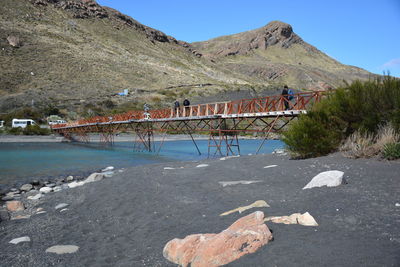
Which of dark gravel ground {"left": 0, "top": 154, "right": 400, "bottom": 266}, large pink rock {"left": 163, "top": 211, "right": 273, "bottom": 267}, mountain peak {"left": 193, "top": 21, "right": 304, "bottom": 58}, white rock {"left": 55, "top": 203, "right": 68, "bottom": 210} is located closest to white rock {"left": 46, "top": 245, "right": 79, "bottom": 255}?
dark gravel ground {"left": 0, "top": 154, "right": 400, "bottom": 266}

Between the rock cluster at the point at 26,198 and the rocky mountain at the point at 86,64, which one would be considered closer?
the rock cluster at the point at 26,198

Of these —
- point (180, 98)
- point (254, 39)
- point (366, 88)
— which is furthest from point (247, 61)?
point (366, 88)

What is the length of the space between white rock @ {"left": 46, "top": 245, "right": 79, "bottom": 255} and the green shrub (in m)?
6.85

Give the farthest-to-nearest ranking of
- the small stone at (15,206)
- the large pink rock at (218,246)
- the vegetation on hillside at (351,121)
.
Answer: the vegetation on hillside at (351,121), the small stone at (15,206), the large pink rock at (218,246)

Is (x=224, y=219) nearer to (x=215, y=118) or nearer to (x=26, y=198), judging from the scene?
(x=26, y=198)

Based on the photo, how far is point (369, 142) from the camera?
850cm

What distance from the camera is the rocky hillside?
469 ft

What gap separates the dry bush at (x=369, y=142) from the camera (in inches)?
307

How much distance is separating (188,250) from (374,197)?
3.19m

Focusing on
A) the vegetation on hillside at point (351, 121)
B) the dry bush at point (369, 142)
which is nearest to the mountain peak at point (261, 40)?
the vegetation on hillside at point (351, 121)

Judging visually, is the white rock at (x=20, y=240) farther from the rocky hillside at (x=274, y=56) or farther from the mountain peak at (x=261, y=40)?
the mountain peak at (x=261, y=40)

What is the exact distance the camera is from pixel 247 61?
162m

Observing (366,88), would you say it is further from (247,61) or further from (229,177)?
(247,61)

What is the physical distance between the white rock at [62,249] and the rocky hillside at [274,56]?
452ft
